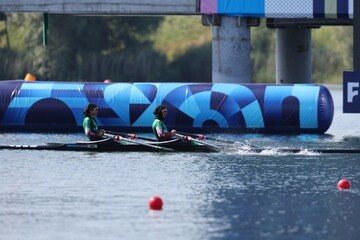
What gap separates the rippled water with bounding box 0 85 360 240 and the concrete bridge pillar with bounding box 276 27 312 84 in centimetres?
1638

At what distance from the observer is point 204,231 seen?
21.9 meters

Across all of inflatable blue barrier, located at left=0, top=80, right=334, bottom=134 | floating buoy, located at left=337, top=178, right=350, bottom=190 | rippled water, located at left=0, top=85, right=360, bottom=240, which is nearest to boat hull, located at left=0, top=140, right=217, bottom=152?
rippled water, located at left=0, top=85, right=360, bottom=240

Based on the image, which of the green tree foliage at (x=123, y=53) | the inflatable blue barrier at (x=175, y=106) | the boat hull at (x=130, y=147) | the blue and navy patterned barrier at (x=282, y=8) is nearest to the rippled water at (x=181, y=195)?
the boat hull at (x=130, y=147)

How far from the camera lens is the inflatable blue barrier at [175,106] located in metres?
39.5

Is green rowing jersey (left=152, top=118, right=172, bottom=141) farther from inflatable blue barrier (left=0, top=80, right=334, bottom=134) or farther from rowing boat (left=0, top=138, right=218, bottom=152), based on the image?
inflatable blue barrier (left=0, top=80, right=334, bottom=134)

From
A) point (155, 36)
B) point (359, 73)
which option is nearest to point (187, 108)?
point (359, 73)

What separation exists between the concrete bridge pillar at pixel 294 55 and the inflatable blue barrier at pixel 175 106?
1242 centimetres

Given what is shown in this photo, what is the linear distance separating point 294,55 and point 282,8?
971 centimetres

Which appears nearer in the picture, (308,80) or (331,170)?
(331,170)

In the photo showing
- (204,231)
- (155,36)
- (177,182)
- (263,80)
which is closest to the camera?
(204,231)

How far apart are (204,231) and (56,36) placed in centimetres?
5476

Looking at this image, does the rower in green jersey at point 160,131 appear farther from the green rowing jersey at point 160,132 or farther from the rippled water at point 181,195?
the rippled water at point 181,195

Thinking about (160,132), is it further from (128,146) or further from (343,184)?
(343,184)

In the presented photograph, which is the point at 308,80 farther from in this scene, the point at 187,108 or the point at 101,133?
the point at 101,133
